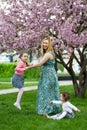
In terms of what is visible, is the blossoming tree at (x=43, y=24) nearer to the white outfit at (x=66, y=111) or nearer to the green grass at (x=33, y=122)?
the green grass at (x=33, y=122)

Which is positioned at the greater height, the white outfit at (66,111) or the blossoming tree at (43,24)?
the blossoming tree at (43,24)

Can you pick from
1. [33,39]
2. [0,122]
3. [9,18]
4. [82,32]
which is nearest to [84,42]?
[82,32]

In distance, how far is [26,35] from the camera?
16.4 m

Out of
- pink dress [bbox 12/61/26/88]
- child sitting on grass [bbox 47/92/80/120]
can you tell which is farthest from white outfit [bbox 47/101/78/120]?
pink dress [bbox 12/61/26/88]

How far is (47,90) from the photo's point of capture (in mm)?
11336

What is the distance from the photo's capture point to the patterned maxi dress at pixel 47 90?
11312 millimetres

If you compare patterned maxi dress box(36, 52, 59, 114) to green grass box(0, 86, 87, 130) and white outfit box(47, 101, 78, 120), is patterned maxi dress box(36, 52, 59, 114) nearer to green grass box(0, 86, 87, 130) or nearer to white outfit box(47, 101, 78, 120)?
green grass box(0, 86, 87, 130)

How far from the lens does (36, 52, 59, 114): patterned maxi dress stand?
11.3m

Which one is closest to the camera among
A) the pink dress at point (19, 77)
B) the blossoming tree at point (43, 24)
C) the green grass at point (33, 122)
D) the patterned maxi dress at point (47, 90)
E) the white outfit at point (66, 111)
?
the green grass at point (33, 122)

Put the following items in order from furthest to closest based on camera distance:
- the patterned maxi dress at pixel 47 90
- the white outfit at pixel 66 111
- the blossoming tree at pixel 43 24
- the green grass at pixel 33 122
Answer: the blossoming tree at pixel 43 24 → the patterned maxi dress at pixel 47 90 → the white outfit at pixel 66 111 → the green grass at pixel 33 122

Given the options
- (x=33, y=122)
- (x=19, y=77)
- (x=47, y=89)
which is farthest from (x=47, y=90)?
(x=19, y=77)

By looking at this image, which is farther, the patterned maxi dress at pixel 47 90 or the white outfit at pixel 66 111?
the patterned maxi dress at pixel 47 90

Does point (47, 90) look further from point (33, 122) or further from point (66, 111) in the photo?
point (33, 122)

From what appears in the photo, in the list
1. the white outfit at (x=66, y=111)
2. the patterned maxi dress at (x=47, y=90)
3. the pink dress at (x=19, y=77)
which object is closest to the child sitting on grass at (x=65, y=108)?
the white outfit at (x=66, y=111)
